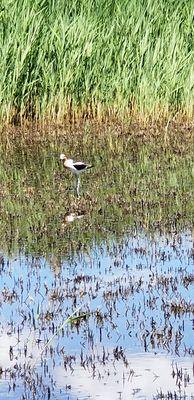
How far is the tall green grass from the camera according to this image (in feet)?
53.3

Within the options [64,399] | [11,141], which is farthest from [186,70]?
[64,399]

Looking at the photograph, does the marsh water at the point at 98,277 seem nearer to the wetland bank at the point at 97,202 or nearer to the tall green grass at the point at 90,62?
the wetland bank at the point at 97,202

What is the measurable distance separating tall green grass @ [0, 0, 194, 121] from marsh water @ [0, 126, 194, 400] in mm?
1607

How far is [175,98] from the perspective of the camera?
16.9 meters

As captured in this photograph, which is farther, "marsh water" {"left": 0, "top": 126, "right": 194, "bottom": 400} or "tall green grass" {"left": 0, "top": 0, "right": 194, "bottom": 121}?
"tall green grass" {"left": 0, "top": 0, "right": 194, "bottom": 121}

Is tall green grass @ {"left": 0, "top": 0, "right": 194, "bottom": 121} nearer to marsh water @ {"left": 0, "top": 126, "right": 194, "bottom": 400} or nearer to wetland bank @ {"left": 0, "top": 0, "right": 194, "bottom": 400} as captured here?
wetland bank @ {"left": 0, "top": 0, "right": 194, "bottom": 400}

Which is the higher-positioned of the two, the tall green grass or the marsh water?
the tall green grass

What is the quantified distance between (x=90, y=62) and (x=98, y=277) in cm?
825

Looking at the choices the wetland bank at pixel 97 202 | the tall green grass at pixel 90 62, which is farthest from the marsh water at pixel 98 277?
the tall green grass at pixel 90 62

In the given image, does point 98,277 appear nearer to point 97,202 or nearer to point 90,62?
point 97,202

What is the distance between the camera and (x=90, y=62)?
16703 millimetres

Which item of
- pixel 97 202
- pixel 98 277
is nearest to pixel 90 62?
pixel 97 202

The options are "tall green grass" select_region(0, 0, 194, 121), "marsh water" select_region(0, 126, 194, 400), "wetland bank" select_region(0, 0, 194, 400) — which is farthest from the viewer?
"tall green grass" select_region(0, 0, 194, 121)

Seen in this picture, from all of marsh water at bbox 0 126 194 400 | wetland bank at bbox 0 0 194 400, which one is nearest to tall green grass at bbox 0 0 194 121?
wetland bank at bbox 0 0 194 400
